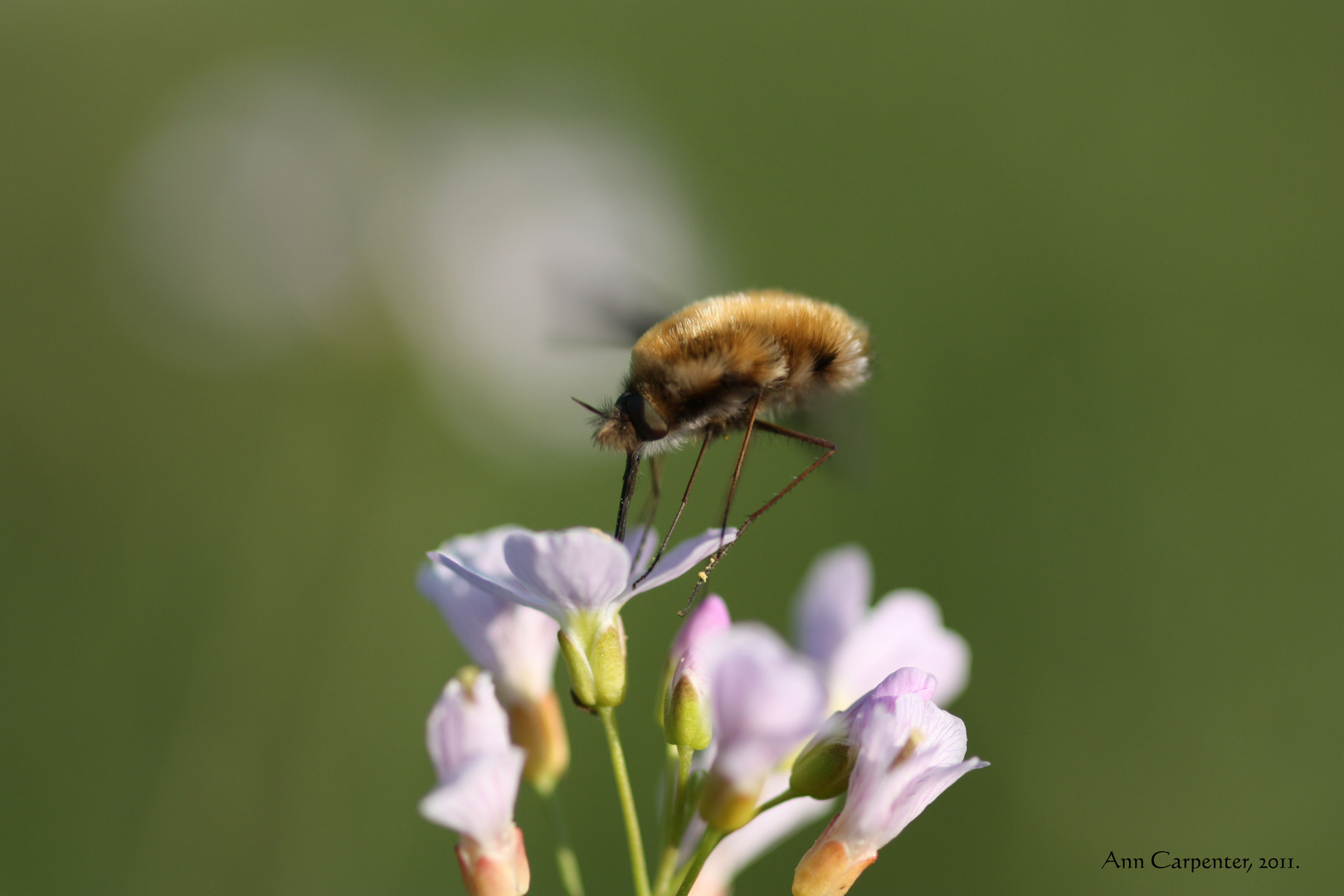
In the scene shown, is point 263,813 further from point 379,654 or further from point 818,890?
point 818,890

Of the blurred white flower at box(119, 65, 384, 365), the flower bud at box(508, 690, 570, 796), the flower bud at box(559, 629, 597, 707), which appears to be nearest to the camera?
the flower bud at box(559, 629, 597, 707)

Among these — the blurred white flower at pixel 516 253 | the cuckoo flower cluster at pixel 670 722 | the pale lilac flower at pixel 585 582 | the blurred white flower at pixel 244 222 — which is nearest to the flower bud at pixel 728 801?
the cuckoo flower cluster at pixel 670 722

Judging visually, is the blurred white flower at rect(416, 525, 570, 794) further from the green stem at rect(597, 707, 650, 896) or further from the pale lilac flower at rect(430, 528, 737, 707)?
the green stem at rect(597, 707, 650, 896)

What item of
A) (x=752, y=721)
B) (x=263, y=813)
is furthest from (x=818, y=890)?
(x=263, y=813)

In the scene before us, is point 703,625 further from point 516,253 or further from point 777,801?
point 516,253

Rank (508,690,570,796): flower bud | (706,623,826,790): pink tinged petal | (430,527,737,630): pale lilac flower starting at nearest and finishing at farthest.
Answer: (706,623,826,790): pink tinged petal → (430,527,737,630): pale lilac flower → (508,690,570,796): flower bud

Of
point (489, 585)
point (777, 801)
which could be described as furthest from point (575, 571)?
point (777, 801)

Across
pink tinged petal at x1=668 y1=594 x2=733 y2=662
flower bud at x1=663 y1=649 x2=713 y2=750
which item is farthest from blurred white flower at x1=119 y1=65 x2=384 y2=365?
flower bud at x1=663 y1=649 x2=713 y2=750
